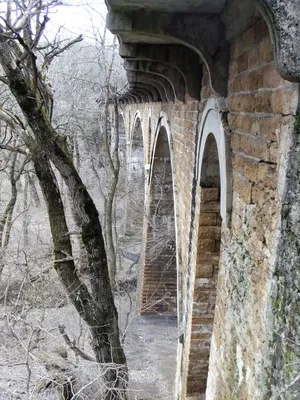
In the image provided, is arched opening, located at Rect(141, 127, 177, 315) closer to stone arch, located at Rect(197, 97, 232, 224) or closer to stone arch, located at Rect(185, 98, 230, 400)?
stone arch, located at Rect(185, 98, 230, 400)

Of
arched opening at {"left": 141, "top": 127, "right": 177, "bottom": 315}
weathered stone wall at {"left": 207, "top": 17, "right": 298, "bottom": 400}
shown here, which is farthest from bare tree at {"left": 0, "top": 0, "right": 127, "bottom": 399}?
arched opening at {"left": 141, "top": 127, "right": 177, "bottom": 315}

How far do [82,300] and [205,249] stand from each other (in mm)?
2456

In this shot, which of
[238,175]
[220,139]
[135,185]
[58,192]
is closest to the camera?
[238,175]

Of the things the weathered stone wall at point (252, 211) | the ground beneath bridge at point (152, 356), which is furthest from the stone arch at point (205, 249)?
the ground beneath bridge at point (152, 356)

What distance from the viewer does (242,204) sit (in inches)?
87.9

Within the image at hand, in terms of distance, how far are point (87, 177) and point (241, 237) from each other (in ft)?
52.7

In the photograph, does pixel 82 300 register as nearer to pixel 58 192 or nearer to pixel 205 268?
pixel 58 192

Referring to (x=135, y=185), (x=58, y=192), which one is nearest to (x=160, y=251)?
(x=58, y=192)

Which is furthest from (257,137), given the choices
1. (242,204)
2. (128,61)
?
(128,61)

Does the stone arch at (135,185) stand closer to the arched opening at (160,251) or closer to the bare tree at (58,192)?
the arched opening at (160,251)

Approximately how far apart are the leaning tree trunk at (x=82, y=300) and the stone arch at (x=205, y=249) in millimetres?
1528

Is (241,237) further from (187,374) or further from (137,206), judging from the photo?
(137,206)

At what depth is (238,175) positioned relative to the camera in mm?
2312

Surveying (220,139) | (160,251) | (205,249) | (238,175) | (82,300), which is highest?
(220,139)
